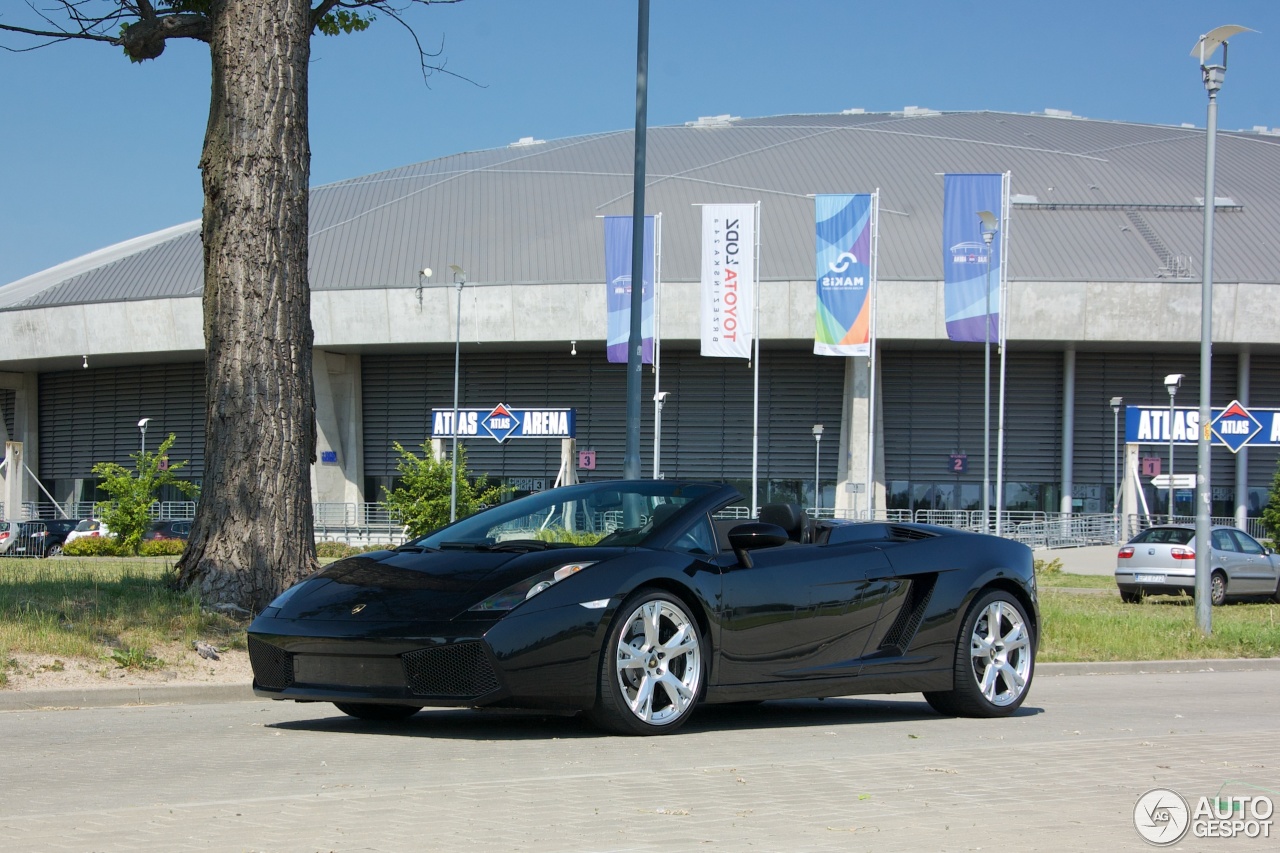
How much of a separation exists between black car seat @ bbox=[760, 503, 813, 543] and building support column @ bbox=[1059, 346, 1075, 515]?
48.4 meters

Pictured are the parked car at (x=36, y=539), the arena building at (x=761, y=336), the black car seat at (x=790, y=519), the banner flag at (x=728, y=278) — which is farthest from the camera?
the arena building at (x=761, y=336)

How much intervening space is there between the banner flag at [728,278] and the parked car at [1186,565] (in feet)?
59.6

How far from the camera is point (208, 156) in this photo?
483 inches

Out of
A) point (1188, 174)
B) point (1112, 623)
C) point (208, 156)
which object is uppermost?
point (1188, 174)

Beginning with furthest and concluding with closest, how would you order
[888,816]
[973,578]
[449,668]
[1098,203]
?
Answer: 1. [1098,203]
2. [973,578]
3. [449,668]
4. [888,816]

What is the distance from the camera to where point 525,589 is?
704cm

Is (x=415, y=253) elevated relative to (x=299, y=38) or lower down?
elevated

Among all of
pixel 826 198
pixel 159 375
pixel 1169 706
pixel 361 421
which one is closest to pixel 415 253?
pixel 361 421

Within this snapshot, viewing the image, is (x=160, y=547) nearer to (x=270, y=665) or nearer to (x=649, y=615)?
(x=270, y=665)

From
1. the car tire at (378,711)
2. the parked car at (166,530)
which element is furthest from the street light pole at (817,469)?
the car tire at (378,711)

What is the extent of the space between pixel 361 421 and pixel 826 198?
84.5 ft

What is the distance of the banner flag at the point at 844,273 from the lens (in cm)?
4050

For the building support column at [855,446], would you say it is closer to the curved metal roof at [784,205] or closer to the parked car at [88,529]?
the curved metal roof at [784,205]

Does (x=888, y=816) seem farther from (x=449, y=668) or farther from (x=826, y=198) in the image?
(x=826, y=198)
